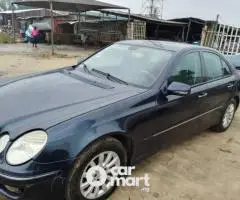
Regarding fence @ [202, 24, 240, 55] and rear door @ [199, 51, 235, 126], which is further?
fence @ [202, 24, 240, 55]

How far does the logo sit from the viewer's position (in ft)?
8.31

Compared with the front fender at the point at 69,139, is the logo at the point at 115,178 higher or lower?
lower

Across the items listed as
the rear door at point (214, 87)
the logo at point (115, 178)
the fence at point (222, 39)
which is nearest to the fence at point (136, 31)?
the fence at point (222, 39)

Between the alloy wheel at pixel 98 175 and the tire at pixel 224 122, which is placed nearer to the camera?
the alloy wheel at pixel 98 175

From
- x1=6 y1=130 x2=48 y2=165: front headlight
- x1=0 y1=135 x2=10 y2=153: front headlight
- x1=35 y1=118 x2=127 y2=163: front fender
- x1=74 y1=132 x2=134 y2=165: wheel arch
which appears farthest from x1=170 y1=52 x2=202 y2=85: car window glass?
x1=0 y1=135 x2=10 y2=153: front headlight

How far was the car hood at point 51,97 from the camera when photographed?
2277 mm

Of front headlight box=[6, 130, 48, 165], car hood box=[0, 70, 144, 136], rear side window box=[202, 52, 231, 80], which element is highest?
rear side window box=[202, 52, 231, 80]

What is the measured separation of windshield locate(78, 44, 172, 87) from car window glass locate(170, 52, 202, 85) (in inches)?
7.3

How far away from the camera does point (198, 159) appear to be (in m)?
3.78

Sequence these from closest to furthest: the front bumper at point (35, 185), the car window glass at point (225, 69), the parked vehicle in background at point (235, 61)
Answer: the front bumper at point (35, 185) → the car window glass at point (225, 69) → the parked vehicle in background at point (235, 61)

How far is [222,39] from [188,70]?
13.0m

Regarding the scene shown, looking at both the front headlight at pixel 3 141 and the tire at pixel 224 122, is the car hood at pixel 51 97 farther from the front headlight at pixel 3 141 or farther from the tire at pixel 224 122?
the tire at pixel 224 122

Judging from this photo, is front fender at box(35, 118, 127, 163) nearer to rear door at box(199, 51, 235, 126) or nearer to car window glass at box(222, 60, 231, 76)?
rear door at box(199, 51, 235, 126)

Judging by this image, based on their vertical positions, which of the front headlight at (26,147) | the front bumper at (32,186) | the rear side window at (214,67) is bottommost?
the front bumper at (32,186)
